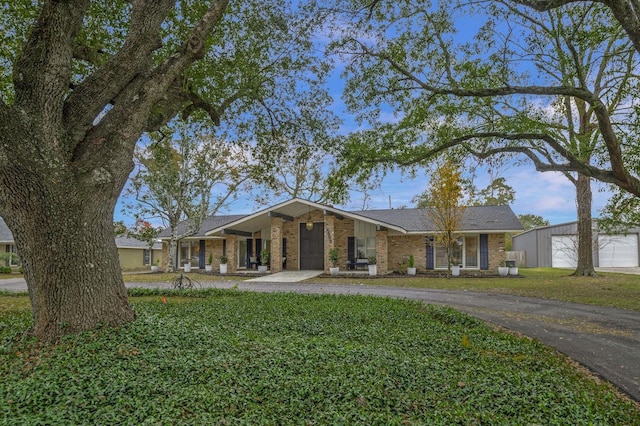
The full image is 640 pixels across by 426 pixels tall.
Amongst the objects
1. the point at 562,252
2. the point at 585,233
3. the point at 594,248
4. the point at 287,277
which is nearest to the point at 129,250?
the point at 287,277

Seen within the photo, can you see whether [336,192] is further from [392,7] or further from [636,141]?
[636,141]

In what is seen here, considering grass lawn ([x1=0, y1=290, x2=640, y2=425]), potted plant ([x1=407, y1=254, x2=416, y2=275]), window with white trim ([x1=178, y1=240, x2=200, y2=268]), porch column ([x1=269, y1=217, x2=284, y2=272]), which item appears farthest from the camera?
window with white trim ([x1=178, y1=240, x2=200, y2=268])

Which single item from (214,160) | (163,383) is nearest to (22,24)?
(163,383)

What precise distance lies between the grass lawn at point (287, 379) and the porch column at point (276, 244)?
1500cm

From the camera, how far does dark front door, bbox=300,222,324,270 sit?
22094 millimetres

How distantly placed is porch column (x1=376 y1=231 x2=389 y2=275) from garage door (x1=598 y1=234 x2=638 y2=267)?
1639 cm

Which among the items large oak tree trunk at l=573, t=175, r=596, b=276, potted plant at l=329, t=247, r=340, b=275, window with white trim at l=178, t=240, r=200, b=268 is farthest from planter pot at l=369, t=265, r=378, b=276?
window with white trim at l=178, t=240, r=200, b=268

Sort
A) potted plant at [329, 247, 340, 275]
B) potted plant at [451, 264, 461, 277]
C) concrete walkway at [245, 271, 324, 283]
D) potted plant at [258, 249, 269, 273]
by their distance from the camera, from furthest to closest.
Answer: potted plant at [258, 249, 269, 273]
potted plant at [329, 247, 340, 275]
potted plant at [451, 264, 461, 277]
concrete walkway at [245, 271, 324, 283]

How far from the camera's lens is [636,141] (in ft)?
32.9

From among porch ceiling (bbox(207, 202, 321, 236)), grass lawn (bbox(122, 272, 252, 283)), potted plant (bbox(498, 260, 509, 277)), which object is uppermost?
porch ceiling (bbox(207, 202, 321, 236))

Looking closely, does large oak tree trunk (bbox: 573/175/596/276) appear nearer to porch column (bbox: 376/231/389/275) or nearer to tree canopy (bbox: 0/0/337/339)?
porch column (bbox: 376/231/389/275)

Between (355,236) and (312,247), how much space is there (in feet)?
8.48

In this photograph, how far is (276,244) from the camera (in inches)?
831

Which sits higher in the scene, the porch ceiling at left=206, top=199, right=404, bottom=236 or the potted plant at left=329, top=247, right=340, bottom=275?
the porch ceiling at left=206, top=199, right=404, bottom=236
